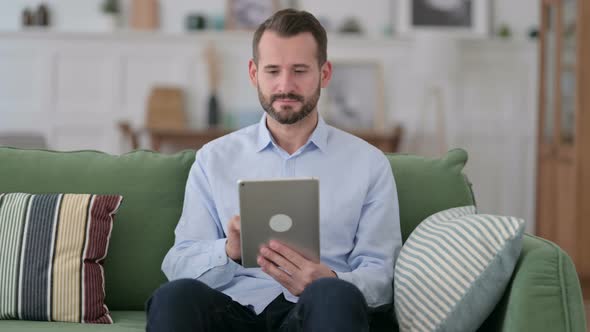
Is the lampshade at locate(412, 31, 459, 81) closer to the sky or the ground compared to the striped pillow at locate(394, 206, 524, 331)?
closer to the sky

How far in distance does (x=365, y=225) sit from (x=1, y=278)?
90 centimetres

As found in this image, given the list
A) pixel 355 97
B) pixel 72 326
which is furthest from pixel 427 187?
pixel 355 97

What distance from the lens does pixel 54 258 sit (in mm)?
1858

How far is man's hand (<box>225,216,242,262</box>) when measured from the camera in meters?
1.58

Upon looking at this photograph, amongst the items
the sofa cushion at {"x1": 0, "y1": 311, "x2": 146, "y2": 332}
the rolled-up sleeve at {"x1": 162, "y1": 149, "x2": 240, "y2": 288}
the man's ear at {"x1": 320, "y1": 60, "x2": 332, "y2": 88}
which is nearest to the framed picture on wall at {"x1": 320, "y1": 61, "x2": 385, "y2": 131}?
the man's ear at {"x1": 320, "y1": 60, "x2": 332, "y2": 88}

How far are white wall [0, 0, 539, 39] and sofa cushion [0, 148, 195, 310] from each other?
11.5 feet

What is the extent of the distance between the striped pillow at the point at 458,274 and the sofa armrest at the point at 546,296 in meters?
0.05

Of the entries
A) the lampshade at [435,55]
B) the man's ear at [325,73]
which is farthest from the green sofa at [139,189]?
the lampshade at [435,55]

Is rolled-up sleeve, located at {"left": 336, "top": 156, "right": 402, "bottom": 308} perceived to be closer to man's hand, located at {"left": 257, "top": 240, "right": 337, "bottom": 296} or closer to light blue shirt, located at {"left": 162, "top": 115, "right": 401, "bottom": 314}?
light blue shirt, located at {"left": 162, "top": 115, "right": 401, "bottom": 314}

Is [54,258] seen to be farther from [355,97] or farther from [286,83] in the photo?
[355,97]

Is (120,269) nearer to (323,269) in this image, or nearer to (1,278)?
(1,278)

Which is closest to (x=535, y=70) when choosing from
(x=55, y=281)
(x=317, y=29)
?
(x=317, y=29)

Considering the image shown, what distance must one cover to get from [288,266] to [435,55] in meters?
3.88

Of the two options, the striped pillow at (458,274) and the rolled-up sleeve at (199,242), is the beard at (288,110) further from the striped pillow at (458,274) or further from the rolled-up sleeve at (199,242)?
the striped pillow at (458,274)
